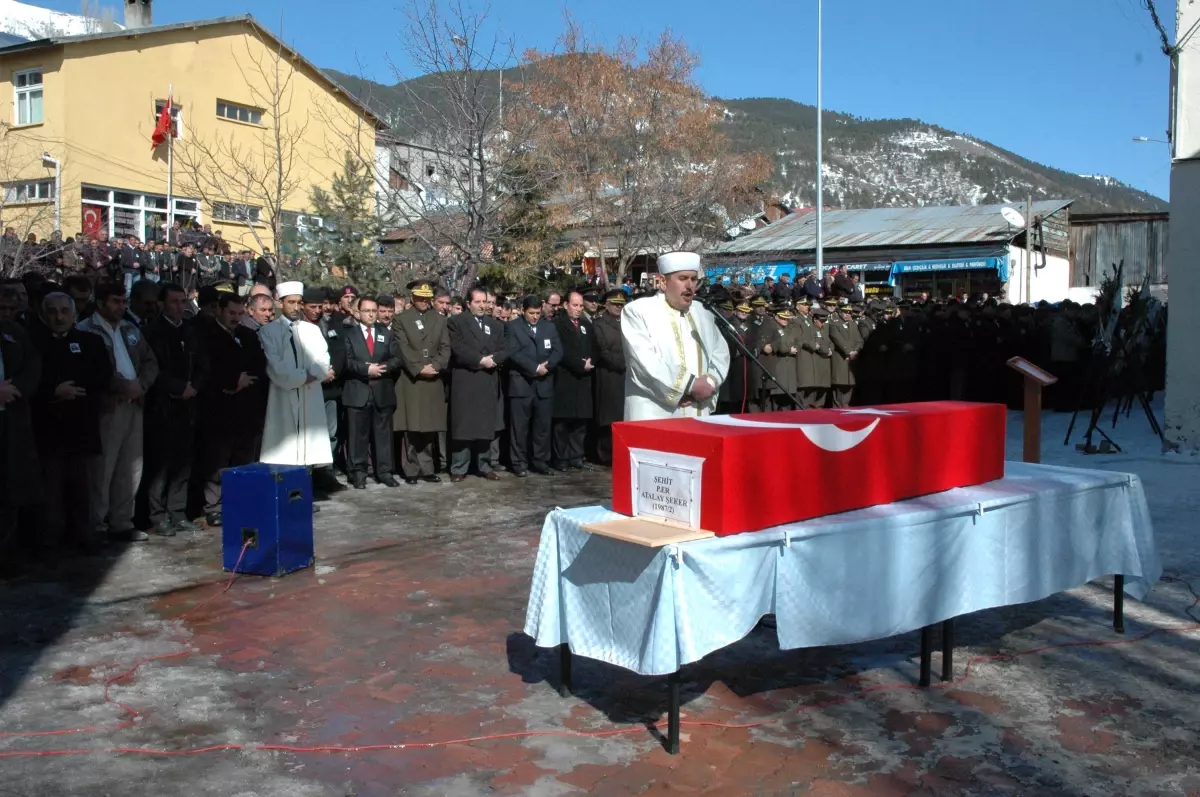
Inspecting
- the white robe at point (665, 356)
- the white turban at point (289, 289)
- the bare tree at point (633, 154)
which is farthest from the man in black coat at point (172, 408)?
the bare tree at point (633, 154)

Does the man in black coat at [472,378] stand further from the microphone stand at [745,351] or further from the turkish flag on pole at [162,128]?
the turkish flag on pole at [162,128]

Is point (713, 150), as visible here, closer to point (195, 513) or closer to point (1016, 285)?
point (1016, 285)

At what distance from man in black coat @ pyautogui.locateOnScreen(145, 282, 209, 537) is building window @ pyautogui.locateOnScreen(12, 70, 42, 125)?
25398mm

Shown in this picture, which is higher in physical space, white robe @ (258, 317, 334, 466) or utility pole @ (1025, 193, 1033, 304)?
utility pole @ (1025, 193, 1033, 304)

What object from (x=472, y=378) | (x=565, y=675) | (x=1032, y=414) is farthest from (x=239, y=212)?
(x=565, y=675)

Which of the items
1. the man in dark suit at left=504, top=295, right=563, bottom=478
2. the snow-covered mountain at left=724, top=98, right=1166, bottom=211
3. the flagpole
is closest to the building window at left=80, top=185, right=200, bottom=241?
the flagpole

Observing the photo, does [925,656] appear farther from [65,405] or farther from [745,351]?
[65,405]

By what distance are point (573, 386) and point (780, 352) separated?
4465 millimetres

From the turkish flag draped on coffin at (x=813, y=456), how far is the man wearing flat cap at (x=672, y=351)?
3.51ft

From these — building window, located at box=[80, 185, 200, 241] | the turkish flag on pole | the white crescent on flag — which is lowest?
the white crescent on flag

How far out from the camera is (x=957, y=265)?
35.7 m

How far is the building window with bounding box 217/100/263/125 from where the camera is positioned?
107ft

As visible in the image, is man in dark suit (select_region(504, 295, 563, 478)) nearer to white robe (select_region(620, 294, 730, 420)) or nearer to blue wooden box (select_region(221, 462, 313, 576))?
blue wooden box (select_region(221, 462, 313, 576))

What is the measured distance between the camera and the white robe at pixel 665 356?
20.8ft
